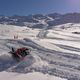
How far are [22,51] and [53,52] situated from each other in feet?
8.75

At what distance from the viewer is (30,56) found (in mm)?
12156

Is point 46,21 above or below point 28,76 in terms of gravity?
below

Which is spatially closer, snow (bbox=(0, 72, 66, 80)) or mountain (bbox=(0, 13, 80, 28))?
snow (bbox=(0, 72, 66, 80))

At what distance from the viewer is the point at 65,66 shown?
36.3 ft

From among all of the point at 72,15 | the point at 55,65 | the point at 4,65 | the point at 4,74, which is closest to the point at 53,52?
the point at 55,65

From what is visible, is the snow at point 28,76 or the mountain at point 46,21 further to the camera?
the mountain at point 46,21

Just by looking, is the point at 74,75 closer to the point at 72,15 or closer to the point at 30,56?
the point at 30,56

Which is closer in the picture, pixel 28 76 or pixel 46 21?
pixel 28 76

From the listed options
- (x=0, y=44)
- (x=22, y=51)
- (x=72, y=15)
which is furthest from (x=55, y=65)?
(x=72, y=15)

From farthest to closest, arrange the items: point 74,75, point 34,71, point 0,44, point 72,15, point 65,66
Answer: point 72,15 < point 0,44 < point 65,66 < point 34,71 < point 74,75

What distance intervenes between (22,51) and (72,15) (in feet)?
372

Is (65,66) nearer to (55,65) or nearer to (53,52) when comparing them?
(55,65)

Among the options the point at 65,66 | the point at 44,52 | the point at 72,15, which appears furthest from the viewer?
the point at 72,15

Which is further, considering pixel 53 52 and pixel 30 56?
pixel 53 52
